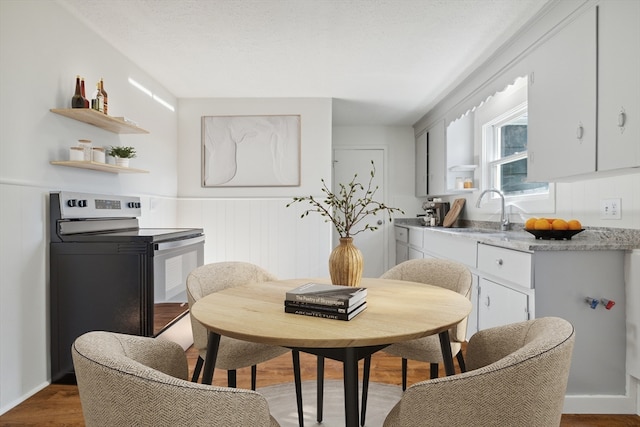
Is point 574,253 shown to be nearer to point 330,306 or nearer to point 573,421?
point 573,421

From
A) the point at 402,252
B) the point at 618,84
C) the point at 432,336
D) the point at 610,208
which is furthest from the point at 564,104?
the point at 402,252

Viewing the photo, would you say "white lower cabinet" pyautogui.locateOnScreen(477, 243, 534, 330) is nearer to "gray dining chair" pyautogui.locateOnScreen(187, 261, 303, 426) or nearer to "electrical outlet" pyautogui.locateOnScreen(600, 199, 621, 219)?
"electrical outlet" pyautogui.locateOnScreen(600, 199, 621, 219)

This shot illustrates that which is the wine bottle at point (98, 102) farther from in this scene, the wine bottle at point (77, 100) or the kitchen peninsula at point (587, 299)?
the kitchen peninsula at point (587, 299)

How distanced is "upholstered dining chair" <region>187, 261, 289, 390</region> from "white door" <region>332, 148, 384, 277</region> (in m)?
3.49

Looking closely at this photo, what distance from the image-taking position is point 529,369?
0.77 meters

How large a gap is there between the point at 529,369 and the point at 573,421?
1.54 meters

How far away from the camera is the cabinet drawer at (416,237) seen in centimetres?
421

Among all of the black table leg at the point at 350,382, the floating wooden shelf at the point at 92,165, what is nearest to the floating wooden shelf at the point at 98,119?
the floating wooden shelf at the point at 92,165

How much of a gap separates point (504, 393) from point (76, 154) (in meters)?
2.54

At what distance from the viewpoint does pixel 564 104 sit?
85.3 inches

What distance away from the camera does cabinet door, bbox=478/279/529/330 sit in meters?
2.08

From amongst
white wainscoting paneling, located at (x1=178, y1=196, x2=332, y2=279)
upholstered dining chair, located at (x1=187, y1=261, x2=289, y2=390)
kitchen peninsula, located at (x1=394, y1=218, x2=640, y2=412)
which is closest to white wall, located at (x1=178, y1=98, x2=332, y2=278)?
white wainscoting paneling, located at (x1=178, y1=196, x2=332, y2=279)

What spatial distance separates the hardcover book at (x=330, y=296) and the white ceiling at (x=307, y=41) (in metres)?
1.89

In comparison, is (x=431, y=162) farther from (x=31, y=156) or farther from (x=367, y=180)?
(x=31, y=156)
